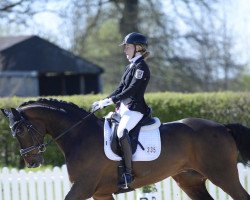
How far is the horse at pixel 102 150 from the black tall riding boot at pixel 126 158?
12 centimetres

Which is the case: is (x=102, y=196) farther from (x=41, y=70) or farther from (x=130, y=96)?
(x=41, y=70)

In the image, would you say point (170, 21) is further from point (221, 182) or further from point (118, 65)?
point (221, 182)

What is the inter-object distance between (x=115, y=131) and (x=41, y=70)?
16.1 m

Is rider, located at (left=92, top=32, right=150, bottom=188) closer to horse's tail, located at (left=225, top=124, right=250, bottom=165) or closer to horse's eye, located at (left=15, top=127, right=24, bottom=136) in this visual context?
horse's eye, located at (left=15, top=127, right=24, bottom=136)

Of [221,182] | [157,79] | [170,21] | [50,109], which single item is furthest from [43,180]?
[157,79]

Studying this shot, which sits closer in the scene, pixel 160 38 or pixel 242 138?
pixel 242 138

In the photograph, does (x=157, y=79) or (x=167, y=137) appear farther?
(x=157, y=79)

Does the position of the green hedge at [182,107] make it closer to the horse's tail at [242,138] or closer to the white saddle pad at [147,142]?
the horse's tail at [242,138]

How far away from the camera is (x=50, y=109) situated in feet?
24.2

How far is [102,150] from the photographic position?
729 centimetres

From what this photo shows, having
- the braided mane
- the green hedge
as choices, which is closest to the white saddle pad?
the braided mane

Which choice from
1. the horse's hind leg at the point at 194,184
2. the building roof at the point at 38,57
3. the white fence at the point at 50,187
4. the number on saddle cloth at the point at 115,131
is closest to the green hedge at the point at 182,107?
the white fence at the point at 50,187

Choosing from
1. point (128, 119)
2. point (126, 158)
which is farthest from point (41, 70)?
point (126, 158)

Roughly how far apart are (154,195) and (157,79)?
19934 millimetres
